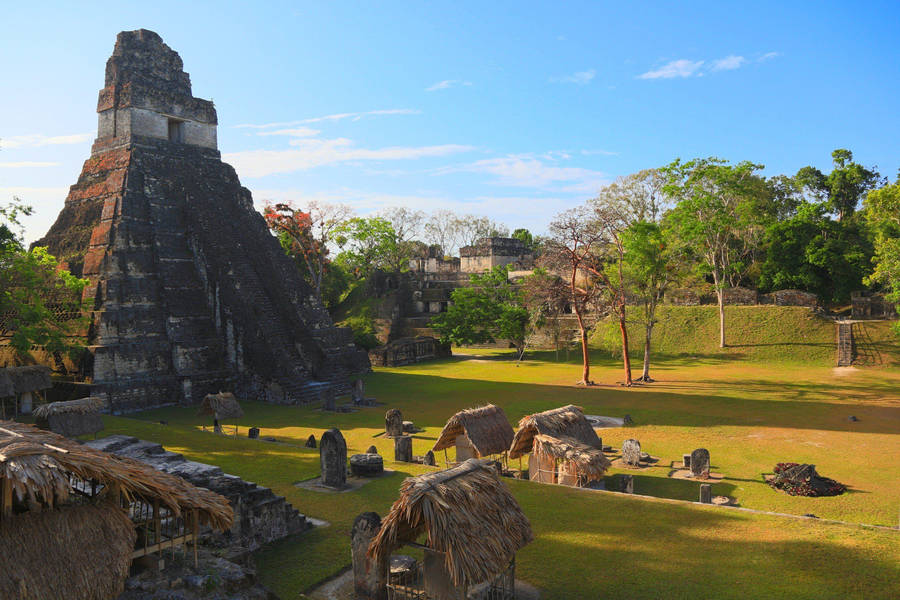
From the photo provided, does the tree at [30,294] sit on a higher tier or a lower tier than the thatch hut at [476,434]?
higher

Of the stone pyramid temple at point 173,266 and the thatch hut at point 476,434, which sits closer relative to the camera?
the thatch hut at point 476,434

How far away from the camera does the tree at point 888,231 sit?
71.3 feet

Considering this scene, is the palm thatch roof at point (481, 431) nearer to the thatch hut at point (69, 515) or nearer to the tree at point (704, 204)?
the thatch hut at point (69, 515)

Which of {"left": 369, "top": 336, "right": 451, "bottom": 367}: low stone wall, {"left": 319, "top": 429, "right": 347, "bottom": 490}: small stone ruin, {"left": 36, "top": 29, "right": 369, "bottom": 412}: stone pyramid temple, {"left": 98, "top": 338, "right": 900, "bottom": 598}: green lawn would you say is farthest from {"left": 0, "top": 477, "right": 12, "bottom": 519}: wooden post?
{"left": 369, "top": 336, "right": 451, "bottom": 367}: low stone wall

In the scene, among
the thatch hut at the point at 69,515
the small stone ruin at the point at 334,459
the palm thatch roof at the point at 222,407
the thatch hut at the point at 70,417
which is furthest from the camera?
the palm thatch roof at the point at 222,407

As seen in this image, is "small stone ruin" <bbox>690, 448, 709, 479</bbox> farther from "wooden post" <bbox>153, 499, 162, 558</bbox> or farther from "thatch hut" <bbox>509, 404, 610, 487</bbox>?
A: "wooden post" <bbox>153, 499, 162, 558</bbox>

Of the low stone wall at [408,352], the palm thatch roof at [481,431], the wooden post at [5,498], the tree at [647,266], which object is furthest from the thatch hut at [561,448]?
the low stone wall at [408,352]

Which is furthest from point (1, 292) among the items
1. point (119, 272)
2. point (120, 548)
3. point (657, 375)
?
point (657, 375)

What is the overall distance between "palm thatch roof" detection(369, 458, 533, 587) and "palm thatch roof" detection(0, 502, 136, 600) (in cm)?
268

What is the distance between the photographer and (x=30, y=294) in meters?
18.5

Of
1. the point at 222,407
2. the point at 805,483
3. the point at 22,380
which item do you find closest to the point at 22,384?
the point at 22,380

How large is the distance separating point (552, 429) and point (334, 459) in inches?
184

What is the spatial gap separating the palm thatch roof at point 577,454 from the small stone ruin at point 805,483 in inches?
138

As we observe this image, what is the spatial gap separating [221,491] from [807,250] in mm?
40183
